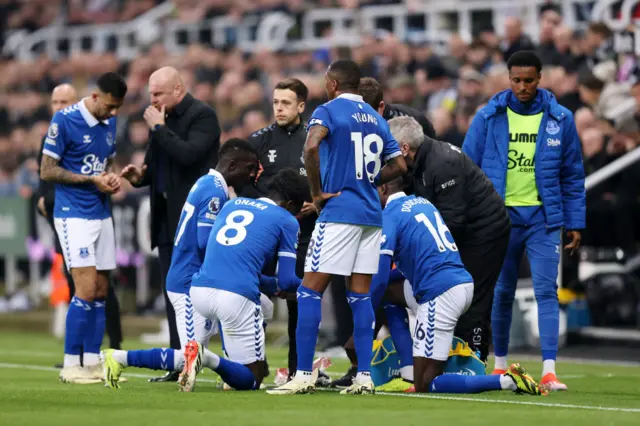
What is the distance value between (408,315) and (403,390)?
70 cm

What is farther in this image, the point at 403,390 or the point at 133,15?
the point at 133,15

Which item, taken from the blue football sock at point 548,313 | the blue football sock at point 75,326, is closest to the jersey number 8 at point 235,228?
the blue football sock at point 75,326

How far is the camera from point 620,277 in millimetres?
14508

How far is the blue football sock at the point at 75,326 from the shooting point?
10.2 metres

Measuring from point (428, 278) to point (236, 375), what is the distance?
1.38 metres

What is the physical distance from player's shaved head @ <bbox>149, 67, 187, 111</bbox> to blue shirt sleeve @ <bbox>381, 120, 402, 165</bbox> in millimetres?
2523

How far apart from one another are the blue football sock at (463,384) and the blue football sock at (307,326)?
33.4 inches

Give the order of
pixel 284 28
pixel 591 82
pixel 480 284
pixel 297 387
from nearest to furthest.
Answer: pixel 297 387
pixel 480 284
pixel 591 82
pixel 284 28

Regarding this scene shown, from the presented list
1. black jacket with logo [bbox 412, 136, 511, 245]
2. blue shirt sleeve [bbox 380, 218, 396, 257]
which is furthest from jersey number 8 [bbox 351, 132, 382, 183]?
black jacket with logo [bbox 412, 136, 511, 245]

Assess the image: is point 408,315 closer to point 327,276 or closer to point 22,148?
point 327,276

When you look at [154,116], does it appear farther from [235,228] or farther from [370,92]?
[235,228]

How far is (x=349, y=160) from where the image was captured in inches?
338

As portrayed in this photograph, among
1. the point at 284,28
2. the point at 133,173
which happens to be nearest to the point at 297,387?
the point at 133,173

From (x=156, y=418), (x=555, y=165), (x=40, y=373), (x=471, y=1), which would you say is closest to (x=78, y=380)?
(x=40, y=373)
